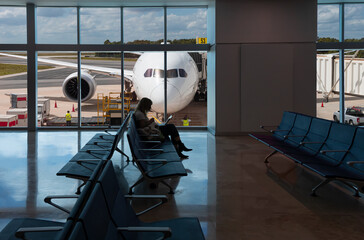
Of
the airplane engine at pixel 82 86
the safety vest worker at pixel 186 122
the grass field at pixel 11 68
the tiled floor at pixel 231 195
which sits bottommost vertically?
the tiled floor at pixel 231 195

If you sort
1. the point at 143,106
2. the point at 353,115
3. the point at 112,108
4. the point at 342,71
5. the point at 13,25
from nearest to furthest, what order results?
the point at 143,106 < the point at 13,25 < the point at 342,71 < the point at 353,115 < the point at 112,108

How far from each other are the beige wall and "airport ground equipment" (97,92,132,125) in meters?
3.06

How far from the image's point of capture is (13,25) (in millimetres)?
11961

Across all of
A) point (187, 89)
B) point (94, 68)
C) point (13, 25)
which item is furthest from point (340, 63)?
point (13, 25)

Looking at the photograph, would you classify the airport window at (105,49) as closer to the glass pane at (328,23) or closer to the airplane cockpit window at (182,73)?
the airplane cockpit window at (182,73)

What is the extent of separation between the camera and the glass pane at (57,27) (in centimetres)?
1199

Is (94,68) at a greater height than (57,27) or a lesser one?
lesser

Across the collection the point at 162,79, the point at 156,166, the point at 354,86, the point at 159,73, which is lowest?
the point at 156,166

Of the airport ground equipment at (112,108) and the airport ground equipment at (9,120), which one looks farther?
the airport ground equipment at (112,108)

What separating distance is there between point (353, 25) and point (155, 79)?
5735 mm

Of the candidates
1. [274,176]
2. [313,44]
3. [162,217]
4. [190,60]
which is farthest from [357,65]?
[162,217]

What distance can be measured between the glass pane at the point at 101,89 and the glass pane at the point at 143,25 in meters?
0.67

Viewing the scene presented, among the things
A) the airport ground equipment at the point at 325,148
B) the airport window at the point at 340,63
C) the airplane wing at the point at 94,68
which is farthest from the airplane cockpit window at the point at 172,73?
the airport ground equipment at the point at 325,148

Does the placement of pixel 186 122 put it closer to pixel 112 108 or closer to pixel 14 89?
pixel 112 108
